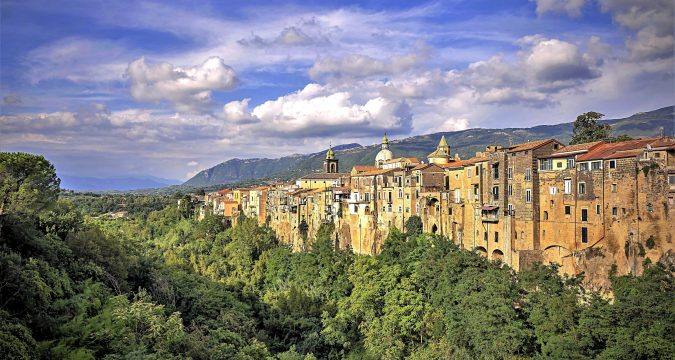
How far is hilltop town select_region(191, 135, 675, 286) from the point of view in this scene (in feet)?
119

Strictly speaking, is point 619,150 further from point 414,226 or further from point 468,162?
point 414,226

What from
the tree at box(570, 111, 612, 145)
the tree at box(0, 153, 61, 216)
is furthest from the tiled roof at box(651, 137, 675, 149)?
the tree at box(0, 153, 61, 216)

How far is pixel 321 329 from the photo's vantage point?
50.2 m

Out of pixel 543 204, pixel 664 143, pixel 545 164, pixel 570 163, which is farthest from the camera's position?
pixel 545 164

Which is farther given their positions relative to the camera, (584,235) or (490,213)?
(490,213)

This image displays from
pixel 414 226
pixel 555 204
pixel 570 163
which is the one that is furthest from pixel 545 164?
pixel 414 226

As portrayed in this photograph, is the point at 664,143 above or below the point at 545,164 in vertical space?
above

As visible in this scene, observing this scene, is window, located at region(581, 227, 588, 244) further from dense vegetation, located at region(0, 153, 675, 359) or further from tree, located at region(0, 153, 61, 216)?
tree, located at region(0, 153, 61, 216)

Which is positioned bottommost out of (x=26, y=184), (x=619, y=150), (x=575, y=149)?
(x=26, y=184)

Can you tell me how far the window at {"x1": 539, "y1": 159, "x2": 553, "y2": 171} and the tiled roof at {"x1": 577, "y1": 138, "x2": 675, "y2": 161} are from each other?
8.66 feet

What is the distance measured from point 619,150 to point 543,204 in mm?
7223

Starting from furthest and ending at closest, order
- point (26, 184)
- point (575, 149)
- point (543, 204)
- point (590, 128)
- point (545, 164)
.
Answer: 1. point (590, 128)
2. point (545, 164)
3. point (543, 204)
4. point (575, 149)
5. point (26, 184)

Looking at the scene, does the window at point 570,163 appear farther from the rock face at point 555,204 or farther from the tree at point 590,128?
the tree at point 590,128

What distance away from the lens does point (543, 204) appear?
141 feet
